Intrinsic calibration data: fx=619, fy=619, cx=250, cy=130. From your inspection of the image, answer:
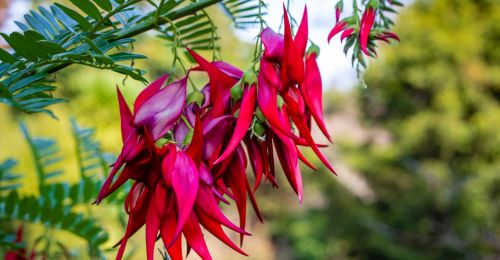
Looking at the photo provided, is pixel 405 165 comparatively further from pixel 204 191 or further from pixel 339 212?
pixel 204 191

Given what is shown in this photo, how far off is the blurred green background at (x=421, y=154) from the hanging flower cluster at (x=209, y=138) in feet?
15.9

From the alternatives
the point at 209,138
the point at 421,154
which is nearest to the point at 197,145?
the point at 209,138

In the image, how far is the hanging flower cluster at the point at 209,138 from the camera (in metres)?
0.33

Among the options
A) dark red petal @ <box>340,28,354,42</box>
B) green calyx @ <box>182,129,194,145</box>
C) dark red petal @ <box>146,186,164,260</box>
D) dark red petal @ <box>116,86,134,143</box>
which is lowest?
dark red petal @ <box>146,186,164,260</box>

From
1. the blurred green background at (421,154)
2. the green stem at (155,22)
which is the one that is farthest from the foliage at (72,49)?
the blurred green background at (421,154)

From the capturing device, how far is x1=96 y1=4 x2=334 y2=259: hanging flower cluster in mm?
330

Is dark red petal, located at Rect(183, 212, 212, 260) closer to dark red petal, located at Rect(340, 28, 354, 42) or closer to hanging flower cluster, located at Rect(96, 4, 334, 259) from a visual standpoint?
hanging flower cluster, located at Rect(96, 4, 334, 259)

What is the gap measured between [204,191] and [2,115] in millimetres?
3959

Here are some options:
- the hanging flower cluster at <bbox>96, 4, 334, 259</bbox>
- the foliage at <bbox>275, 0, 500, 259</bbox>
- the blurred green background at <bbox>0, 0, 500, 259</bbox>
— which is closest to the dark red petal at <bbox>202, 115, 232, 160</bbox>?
the hanging flower cluster at <bbox>96, 4, 334, 259</bbox>

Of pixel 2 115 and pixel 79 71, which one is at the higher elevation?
pixel 79 71

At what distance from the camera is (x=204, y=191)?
1.11 ft

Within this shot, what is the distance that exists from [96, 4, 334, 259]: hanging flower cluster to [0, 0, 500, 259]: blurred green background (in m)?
4.84

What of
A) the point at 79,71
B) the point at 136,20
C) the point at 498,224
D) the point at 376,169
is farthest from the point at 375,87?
the point at 136,20

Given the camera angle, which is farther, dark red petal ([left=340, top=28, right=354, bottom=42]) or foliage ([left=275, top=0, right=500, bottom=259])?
foliage ([left=275, top=0, right=500, bottom=259])
